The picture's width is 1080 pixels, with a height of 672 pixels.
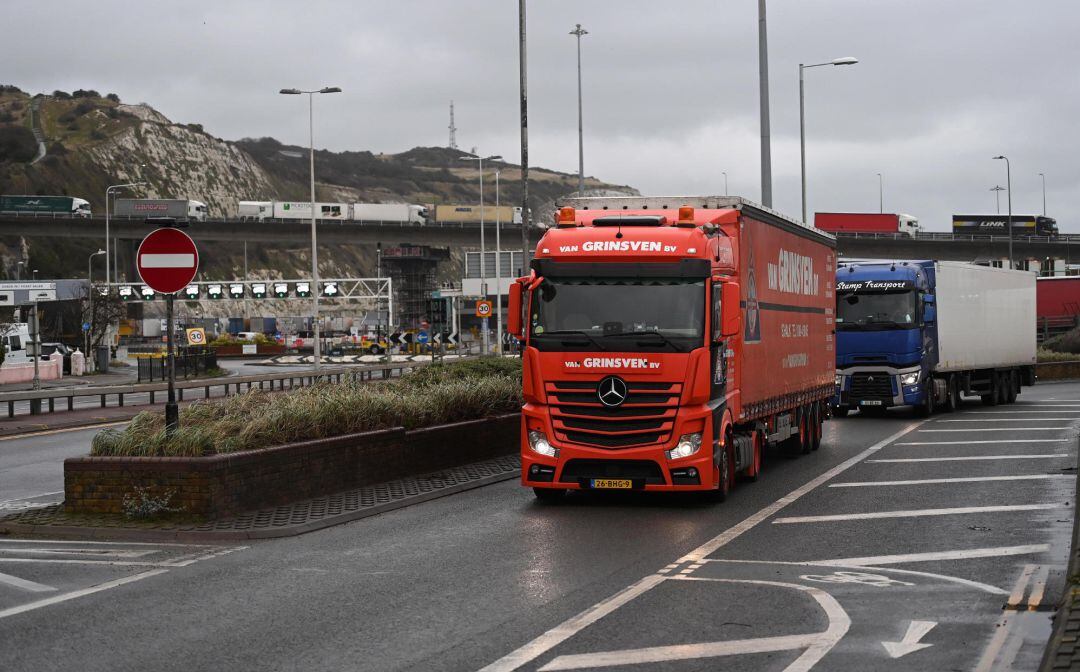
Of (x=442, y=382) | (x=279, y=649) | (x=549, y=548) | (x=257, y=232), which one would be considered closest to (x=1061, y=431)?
(x=442, y=382)

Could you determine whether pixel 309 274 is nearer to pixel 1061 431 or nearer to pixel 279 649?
pixel 1061 431

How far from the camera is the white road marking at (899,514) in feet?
45.4

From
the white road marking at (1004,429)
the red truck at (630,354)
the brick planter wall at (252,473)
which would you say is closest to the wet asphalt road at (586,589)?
the red truck at (630,354)

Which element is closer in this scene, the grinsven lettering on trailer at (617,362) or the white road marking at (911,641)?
the white road marking at (911,641)

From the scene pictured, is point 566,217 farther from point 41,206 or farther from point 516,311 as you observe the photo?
point 41,206

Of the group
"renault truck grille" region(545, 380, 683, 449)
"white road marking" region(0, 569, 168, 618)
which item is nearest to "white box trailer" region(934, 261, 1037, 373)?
"renault truck grille" region(545, 380, 683, 449)

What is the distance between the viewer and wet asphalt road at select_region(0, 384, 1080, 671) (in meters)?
8.05

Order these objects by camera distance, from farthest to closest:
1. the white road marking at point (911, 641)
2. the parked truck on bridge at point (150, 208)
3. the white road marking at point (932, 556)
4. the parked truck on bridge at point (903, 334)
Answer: the parked truck on bridge at point (150, 208) < the parked truck on bridge at point (903, 334) < the white road marking at point (932, 556) < the white road marking at point (911, 641)

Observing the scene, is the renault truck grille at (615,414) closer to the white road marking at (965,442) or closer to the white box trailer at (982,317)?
the white road marking at (965,442)

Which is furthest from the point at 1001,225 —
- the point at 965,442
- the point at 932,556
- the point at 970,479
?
the point at 932,556

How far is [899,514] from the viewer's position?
46.4 feet

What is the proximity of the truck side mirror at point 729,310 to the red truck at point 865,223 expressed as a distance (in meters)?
91.8

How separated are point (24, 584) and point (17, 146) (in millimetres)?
166516

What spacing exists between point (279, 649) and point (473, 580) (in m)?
2.53
